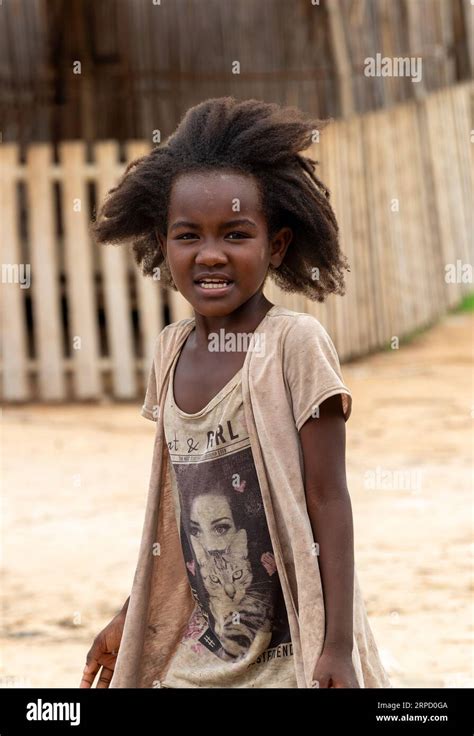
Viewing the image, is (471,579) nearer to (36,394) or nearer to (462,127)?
(36,394)

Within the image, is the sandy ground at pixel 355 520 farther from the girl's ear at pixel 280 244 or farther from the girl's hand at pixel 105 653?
the girl's ear at pixel 280 244

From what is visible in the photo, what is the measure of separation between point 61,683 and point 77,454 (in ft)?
12.5

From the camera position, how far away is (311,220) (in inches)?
107

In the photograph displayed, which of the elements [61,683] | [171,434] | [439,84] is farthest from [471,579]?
[439,84]

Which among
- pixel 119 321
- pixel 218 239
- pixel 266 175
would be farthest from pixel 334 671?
pixel 119 321

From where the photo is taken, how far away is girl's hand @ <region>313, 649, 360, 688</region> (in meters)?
2.42

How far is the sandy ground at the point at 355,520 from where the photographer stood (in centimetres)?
474

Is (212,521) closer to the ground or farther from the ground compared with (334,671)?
farther from the ground

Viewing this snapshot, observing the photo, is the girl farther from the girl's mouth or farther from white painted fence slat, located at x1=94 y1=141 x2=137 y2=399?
white painted fence slat, located at x1=94 y1=141 x2=137 y2=399

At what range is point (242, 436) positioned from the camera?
2.61m

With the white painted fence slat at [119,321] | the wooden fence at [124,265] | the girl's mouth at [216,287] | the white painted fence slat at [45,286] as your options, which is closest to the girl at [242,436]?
the girl's mouth at [216,287]

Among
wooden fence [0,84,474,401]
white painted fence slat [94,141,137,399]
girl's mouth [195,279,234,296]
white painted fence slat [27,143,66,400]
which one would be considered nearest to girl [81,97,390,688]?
girl's mouth [195,279,234,296]

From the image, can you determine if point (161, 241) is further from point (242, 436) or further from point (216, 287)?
point (242, 436)

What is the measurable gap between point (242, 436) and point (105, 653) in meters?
0.69
